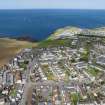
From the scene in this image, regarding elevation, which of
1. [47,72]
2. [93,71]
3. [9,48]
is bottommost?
[9,48]

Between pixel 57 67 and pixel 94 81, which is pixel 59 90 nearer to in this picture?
pixel 94 81

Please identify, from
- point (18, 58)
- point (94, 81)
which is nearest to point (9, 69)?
point (18, 58)

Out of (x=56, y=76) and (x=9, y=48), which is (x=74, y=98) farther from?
(x=9, y=48)

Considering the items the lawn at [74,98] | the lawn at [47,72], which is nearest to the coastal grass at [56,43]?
the lawn at [47,72]

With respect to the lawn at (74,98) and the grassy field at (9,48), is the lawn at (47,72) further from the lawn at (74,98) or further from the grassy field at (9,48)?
the grassy field at (9,48)

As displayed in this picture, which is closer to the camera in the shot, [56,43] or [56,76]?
[56,76]

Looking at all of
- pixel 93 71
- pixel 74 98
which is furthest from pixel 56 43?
pixel 74 98

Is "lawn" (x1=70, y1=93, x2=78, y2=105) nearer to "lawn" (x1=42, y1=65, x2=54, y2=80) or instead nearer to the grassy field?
"lawn" (x1=42, y1=65, x2=54, y2=80)
